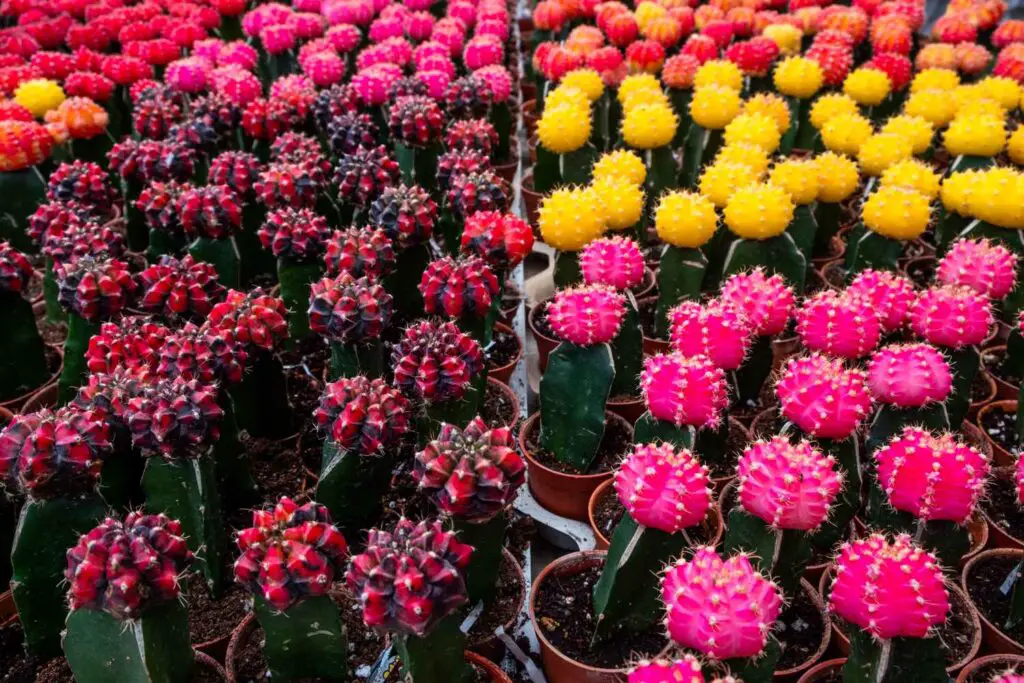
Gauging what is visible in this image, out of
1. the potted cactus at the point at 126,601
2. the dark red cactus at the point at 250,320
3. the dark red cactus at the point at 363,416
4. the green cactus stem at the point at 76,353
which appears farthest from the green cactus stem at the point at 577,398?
the green cactus stem at the point at 76,353

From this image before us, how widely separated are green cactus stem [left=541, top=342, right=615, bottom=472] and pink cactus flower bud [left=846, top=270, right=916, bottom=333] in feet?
2.90

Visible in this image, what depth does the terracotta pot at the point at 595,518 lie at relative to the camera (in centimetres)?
230

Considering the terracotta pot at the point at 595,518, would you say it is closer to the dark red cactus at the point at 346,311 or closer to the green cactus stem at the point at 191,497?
the dark red cactus at the point at 346,311

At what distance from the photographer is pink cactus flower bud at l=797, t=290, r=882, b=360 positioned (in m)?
2.46

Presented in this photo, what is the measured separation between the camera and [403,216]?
9.48 ft

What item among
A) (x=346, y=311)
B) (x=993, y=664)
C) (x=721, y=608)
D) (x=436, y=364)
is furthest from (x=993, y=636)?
(x=346, y=311)

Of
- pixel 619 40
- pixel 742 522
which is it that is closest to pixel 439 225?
pixel 742 522

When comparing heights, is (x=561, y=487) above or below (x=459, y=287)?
below

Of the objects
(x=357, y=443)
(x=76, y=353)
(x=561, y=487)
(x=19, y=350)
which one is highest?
(x=357, y=443)

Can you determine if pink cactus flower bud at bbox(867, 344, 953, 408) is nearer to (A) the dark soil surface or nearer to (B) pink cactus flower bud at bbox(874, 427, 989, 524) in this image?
(B) pink cactus flower bud at bbox(874, 427, 989, 524)

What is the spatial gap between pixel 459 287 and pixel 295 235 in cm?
67

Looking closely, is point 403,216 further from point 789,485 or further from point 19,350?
point 789,485

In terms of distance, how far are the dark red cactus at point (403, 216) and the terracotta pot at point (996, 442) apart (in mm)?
2040

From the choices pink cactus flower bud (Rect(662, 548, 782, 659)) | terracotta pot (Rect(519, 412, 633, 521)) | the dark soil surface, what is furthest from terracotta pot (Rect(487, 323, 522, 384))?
pink cactus flower bud (Rect(662, 548, 782, 659))
